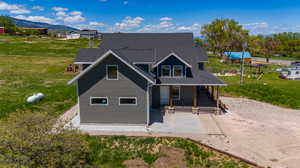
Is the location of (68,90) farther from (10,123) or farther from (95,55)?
(10,123)

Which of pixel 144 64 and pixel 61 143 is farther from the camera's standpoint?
pixel 144 64

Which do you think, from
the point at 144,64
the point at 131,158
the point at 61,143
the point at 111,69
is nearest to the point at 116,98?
the point at 111,69

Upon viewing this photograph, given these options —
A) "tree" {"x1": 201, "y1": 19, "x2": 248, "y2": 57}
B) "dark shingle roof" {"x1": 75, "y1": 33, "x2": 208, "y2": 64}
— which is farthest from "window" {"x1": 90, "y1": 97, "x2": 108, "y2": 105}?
"tree" {"x1": 201, "y1": 19, "x2": 248, "y2": 57}

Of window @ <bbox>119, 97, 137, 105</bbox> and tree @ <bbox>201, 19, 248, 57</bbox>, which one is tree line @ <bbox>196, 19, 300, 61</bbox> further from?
window @ <bbox>119, 97, 137, 105</bbox>

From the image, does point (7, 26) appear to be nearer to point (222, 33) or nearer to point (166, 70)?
point (222, 33)

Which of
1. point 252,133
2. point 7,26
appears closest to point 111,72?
point 252,133
